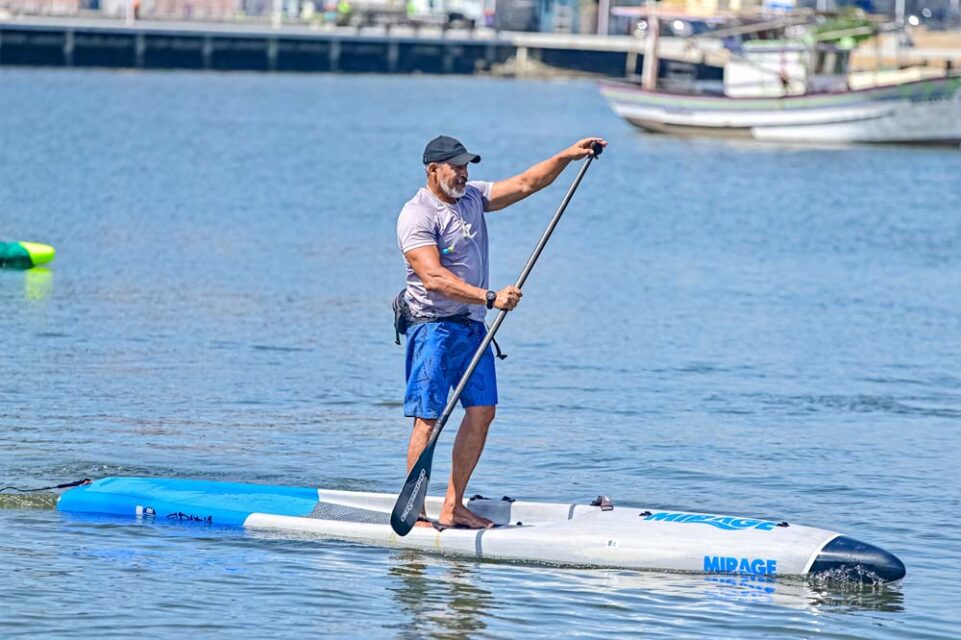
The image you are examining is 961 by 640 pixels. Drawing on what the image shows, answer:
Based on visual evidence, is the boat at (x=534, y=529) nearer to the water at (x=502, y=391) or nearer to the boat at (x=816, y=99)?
the water at (x=502, y=391)

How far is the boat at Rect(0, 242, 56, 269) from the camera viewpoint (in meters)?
21.4

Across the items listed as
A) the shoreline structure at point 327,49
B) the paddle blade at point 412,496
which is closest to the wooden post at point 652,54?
the shoreline structure at point 327,49

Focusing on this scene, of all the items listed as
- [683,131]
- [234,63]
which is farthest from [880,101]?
[234,63]

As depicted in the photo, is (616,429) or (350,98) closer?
(616,429)

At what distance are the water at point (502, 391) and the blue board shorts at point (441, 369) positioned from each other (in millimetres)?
888

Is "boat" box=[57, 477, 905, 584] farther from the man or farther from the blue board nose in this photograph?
the man

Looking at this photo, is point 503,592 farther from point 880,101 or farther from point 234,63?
point 234,63

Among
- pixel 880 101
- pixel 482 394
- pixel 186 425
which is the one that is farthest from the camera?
pixel 880 101

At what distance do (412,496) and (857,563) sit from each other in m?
2.38

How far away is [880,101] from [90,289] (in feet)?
113

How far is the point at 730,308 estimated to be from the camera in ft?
67.2

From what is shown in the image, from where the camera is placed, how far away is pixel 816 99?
50719mm

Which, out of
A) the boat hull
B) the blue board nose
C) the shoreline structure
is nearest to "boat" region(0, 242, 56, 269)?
the blue board nose

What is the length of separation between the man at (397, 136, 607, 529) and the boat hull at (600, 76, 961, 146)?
138 ft
